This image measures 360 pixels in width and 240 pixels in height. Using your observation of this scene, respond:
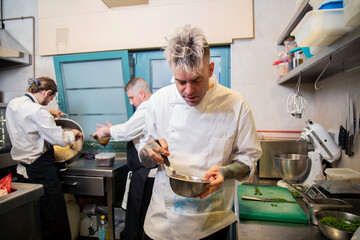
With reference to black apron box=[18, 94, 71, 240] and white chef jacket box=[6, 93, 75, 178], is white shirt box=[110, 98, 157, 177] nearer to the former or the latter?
white chef jacket box=[6, 93, 75, 178]

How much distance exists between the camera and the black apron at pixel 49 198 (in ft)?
7.59

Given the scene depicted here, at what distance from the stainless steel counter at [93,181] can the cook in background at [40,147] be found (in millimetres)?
207

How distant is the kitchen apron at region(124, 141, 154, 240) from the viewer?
2.20 metres

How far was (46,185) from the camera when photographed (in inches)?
91.7

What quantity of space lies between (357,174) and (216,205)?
3.43ft

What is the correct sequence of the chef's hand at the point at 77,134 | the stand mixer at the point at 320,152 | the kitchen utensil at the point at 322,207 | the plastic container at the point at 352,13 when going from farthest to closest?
the chef's hand at the point at 77,134, the stand mixer at the point at 320,152, the kitchen utensil at the point at 322,207, the plastic container at the point at 352,13

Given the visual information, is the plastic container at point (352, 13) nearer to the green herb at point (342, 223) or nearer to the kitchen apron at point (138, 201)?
the green herb at point (342, 223)

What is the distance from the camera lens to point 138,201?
222 centimetres

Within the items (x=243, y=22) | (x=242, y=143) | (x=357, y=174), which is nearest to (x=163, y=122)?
(x=242, y=143)

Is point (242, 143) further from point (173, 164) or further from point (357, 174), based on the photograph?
point (357, 174)

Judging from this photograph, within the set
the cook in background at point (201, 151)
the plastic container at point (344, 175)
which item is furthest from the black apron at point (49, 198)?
the plastic container at point (344, 175)

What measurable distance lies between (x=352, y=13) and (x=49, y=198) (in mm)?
2738

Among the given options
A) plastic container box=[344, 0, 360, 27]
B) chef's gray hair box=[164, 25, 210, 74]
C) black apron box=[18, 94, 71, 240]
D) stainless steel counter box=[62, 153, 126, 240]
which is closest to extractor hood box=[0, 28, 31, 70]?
black apron box=[18, 94, 71, 240]

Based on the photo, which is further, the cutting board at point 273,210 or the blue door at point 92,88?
the blue door at point 92,88
